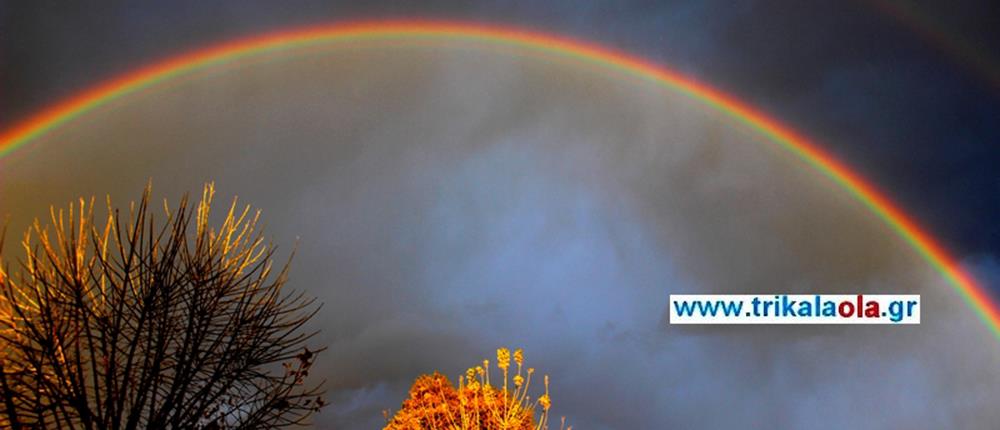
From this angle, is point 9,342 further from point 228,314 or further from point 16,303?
point 228,314

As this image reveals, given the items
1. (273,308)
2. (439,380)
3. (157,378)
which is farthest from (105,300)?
(439,380)

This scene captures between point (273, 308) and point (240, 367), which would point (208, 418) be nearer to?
point (240, 367)

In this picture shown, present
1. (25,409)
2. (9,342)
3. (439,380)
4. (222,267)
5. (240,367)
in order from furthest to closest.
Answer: (439,380), (222,267), (240,367), (9,342), (25,409)

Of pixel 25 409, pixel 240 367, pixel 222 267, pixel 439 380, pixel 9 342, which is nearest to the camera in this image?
pixel 25 409

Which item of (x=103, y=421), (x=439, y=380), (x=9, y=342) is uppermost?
(x=439, y=380)

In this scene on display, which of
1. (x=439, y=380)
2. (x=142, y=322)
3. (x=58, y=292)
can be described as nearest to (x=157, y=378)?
(x=142, y=322)

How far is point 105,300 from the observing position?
6.24 metres

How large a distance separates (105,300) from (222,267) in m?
1.02

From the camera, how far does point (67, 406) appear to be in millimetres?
5730

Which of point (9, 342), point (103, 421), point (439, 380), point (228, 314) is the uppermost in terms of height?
point (439, 380)

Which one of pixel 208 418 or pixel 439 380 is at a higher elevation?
pixel 439 380

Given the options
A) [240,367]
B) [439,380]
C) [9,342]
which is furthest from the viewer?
[439,380]

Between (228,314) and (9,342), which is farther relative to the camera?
(228,314)

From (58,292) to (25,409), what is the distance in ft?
2.61
